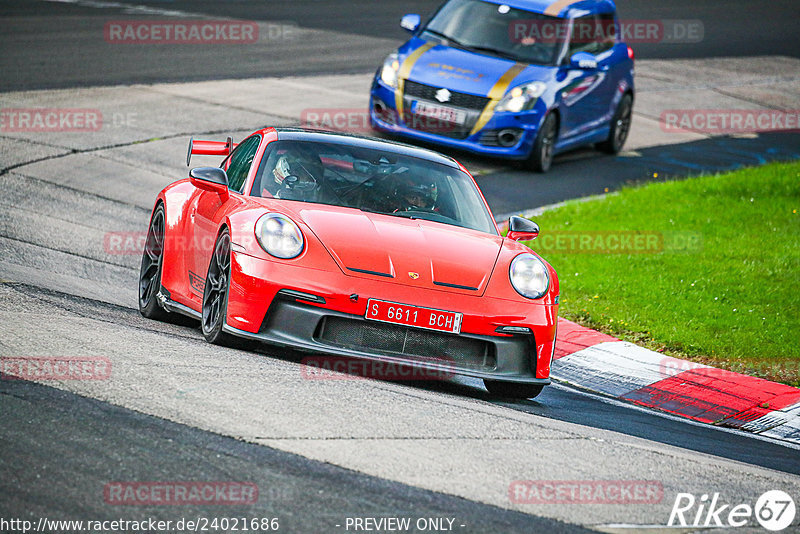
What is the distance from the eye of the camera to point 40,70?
1680 centimetres

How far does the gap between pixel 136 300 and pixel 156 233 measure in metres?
0.77

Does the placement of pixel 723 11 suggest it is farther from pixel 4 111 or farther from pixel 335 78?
pixel 4 111

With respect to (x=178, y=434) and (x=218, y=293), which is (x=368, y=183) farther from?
(x=178, y=434)

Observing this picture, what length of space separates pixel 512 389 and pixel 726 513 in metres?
2.18

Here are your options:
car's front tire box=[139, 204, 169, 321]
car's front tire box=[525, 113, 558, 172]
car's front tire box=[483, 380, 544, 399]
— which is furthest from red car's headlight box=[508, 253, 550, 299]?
car's front tire box=[525, 113, 558, 172]

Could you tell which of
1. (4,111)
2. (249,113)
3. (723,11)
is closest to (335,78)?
(249,113)

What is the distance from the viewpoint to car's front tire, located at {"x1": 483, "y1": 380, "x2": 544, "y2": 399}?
6.80m

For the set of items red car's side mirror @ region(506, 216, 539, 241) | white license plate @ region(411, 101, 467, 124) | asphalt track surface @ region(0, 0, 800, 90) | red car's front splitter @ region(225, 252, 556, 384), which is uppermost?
red car's side mirror @ region(506, 216, 539, 241)

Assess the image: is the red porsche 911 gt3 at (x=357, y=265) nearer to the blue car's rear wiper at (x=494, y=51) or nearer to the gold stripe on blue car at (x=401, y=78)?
the gold stripe on blue car at (x=401, y=78)

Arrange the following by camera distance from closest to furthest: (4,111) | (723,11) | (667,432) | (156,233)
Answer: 1. (667,432)
2. (156,233)
3. (4,111)
4. (723,11)

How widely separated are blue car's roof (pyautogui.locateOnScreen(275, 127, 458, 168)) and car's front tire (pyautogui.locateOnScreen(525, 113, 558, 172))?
6478mm

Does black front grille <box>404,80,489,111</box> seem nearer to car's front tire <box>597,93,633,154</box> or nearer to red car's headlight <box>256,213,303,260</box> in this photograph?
car's front tire <box>597,93,633,154</box>

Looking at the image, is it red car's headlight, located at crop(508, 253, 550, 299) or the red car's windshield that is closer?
red car's headlight, located at crop(508, 253, 550, 299)

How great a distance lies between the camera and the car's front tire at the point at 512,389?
22.3 ft
